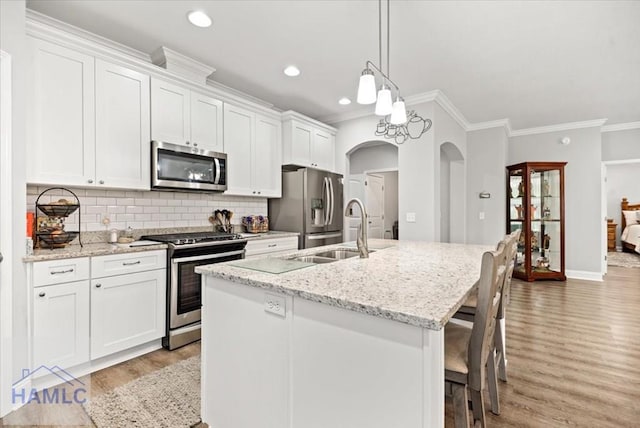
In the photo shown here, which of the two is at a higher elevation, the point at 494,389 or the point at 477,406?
the point at 477,406

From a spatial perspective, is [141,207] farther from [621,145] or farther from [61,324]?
[621,145]

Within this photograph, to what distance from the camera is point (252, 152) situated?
12.8 ft

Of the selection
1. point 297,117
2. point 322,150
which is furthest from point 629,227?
point 297,117

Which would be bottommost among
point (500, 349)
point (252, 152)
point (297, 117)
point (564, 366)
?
point (564, 366)

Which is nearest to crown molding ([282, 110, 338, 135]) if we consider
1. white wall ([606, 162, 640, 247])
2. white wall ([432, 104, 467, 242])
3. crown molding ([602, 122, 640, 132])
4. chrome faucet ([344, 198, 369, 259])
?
white wall ([432, 104, 467, 242])

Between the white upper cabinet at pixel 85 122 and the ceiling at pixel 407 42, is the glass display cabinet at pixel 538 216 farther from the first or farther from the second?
the white upper cabinet at pixel 85 122

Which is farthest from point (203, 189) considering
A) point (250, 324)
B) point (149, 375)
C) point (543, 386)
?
point (543, 386)

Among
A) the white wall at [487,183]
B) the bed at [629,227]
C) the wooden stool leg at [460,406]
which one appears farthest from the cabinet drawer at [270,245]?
the bed at [629,227]

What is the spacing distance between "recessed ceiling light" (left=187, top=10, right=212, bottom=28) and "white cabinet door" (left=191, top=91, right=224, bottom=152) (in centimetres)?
79

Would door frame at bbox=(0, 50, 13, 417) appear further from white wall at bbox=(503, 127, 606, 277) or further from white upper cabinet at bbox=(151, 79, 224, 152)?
white wall at bbox=(503, 127, 606, 277)

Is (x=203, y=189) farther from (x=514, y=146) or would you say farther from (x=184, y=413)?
(x=514, y=146)

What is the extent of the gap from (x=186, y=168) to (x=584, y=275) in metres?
6.53

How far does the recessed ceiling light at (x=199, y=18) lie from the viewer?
2.41m

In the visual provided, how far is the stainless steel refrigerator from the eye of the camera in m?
4.18
